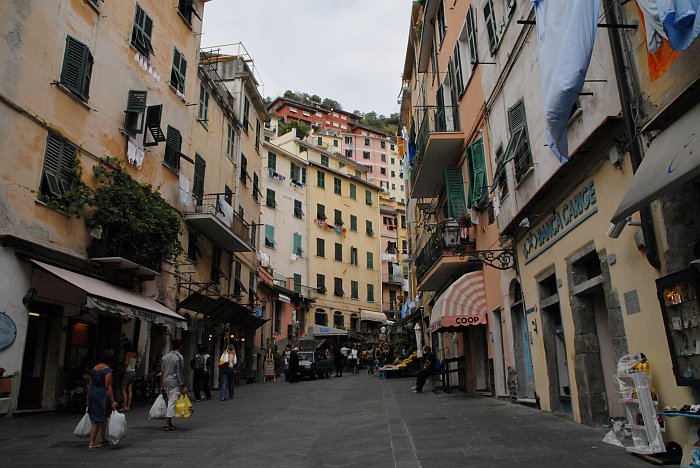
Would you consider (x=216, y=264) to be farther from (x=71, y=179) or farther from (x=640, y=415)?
(x=640, y=415)

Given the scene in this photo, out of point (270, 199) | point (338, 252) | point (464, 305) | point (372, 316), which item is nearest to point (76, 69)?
point (464, 305)

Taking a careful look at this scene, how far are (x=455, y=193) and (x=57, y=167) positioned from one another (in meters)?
10.9

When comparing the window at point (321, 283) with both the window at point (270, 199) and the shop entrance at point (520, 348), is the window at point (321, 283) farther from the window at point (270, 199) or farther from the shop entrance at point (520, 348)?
the shop entrance at point (520, 348)

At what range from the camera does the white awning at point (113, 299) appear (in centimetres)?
1177


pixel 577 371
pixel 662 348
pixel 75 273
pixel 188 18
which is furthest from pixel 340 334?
pixel 662 348

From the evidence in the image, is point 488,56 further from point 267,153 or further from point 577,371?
point 267,153

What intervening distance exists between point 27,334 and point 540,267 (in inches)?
Result: 445

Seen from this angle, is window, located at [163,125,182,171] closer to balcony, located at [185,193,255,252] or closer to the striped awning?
balcony, located at [185,193,255,252]

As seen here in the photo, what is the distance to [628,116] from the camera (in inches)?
254

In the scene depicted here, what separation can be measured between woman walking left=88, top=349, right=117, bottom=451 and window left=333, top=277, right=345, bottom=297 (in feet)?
131

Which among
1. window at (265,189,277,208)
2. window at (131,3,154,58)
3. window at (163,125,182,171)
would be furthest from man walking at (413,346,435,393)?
window at (265,189,277,208)

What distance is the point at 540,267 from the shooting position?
10539mm

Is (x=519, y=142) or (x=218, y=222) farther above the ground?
(x=218, y=222)

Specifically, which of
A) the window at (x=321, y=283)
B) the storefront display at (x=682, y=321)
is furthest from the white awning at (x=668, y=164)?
the window at (x=321, y=283)
